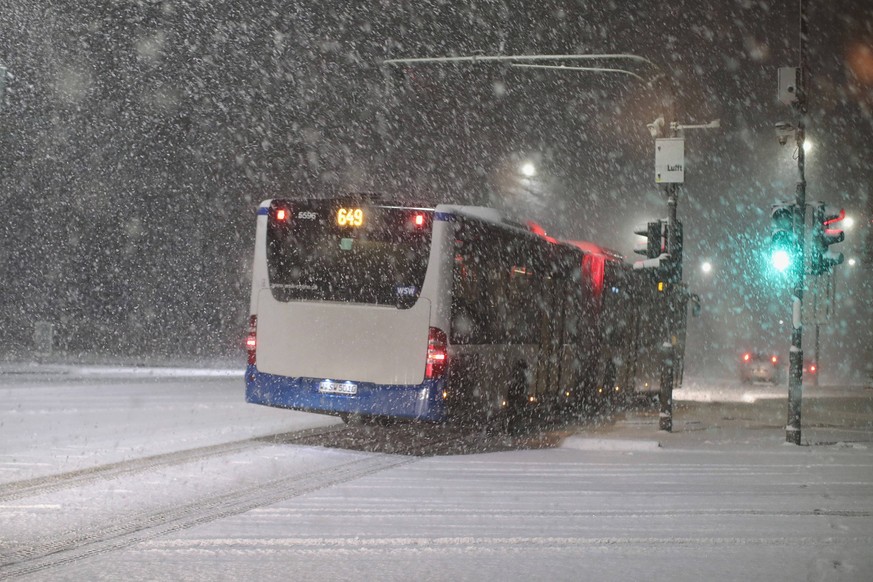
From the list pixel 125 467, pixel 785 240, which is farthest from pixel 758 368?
pixel 125 467

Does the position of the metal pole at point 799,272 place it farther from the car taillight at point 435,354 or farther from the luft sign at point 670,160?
the car taillight at point 435,354

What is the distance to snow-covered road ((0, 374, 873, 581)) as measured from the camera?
6.95m

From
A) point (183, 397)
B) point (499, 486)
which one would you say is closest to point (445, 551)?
point (499, 486)

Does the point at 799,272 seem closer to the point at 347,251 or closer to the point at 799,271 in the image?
the point at 799,271

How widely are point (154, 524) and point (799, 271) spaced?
11.7m

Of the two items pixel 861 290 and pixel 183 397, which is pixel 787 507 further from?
pixel 861 290

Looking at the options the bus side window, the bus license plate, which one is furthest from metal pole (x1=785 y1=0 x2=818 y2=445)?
the bus license plate

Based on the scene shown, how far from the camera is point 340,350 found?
14469 mm

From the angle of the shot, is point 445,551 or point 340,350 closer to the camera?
point 445,551

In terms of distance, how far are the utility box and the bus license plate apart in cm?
806

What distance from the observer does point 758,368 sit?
4566 centimetres

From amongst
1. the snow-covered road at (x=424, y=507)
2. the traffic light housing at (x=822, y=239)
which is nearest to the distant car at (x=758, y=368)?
the snow-covered road at (x=424, y=507)

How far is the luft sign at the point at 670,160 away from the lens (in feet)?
57.2

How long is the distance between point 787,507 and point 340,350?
21.5ft
